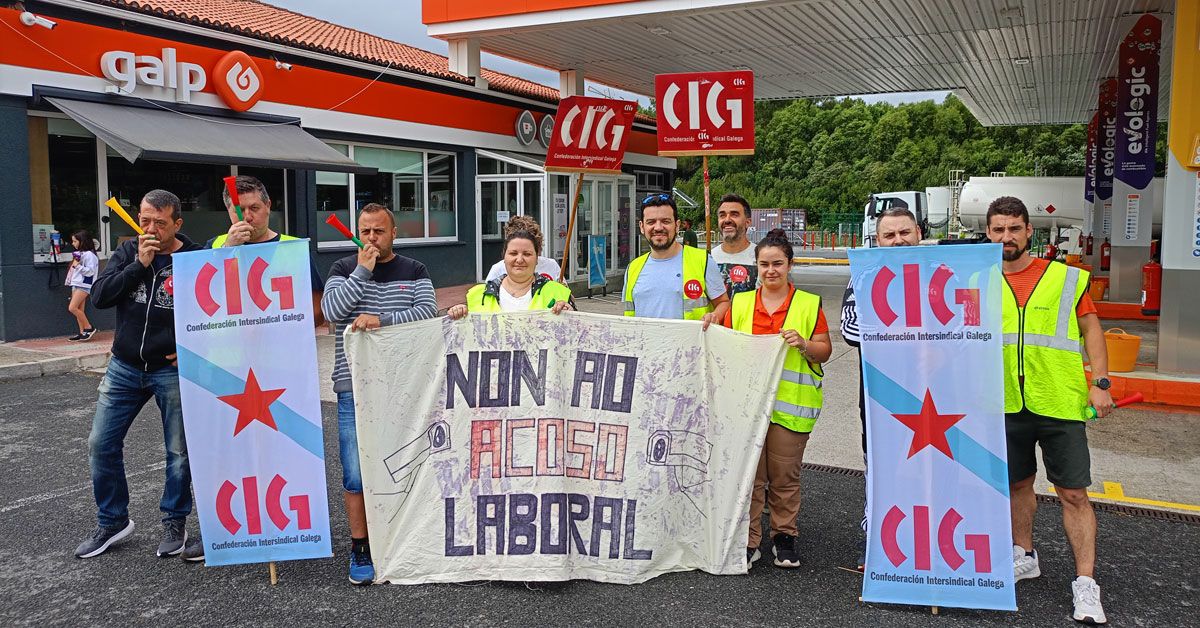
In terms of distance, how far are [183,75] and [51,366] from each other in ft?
16.3

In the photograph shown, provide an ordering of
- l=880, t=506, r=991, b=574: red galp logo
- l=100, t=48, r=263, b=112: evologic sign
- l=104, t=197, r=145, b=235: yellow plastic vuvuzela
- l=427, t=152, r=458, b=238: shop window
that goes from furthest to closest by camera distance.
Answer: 1. l=427, t=152, r=458, b=238: shop window
2. l=100, t=48, r=263, b=112: evologic sign
3. l=104, t=197, r=145, b=235: yellow plastic vuvuzela
4. l=880, t=506, r=991, b=574: red galp logo

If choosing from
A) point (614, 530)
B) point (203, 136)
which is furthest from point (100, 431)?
point (203, 136)

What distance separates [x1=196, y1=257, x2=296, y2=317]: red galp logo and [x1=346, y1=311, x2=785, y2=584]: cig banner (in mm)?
417

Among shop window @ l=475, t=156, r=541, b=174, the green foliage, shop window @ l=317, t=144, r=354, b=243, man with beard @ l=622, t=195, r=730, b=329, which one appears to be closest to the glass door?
shop window @ l=475, t=156, r=541, b=174

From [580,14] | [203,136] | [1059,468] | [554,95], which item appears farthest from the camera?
[554,95]

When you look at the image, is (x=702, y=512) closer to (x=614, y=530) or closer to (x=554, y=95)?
(x=614, y=530)

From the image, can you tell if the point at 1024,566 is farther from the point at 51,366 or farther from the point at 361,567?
the point at 51,366

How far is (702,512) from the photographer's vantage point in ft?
13.8

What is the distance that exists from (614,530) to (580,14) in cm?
1113

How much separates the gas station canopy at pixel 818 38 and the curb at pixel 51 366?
813 cm

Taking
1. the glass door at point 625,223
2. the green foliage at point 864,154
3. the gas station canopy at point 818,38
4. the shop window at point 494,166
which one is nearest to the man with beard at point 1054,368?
the gas station canopy at point 818,38

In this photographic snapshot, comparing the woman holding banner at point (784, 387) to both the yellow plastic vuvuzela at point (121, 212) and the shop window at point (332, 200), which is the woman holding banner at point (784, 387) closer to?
the yellow plastic vuvuzela at point (121, 212)

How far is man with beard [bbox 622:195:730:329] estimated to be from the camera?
492cm

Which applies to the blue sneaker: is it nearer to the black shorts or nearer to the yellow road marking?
the black shorts
